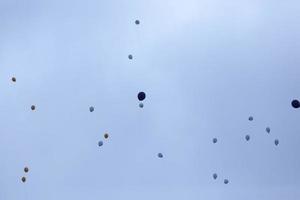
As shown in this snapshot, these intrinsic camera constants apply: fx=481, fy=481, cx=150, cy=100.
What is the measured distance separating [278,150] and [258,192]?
0.37 metres

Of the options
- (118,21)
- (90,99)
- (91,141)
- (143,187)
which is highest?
(118,21)

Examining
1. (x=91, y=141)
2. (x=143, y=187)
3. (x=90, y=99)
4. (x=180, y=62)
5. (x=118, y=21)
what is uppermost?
(x=118, y=21)

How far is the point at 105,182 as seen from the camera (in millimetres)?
3939

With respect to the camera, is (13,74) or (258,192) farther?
(13,74)

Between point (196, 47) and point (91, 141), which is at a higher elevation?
point (196, 47)

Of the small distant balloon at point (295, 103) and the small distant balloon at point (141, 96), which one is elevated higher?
the small distant balloon at point (295, 103)

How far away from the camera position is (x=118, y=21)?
402 cm

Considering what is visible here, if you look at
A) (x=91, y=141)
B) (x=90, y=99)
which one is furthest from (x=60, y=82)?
(x=91, y=141)

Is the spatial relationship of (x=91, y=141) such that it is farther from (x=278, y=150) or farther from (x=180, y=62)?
(x=278, y=150)

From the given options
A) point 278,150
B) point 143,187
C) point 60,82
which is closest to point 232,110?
point 278,150

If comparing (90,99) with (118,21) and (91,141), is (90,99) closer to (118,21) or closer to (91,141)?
(91,141)

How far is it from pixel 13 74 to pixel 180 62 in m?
1.43

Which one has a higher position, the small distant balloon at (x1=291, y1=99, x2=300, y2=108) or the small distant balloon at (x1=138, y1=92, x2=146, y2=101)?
the small distant balloon at (x1=291, y1=99, x2=300, y2=108)

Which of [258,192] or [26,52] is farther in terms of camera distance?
[26,52]
